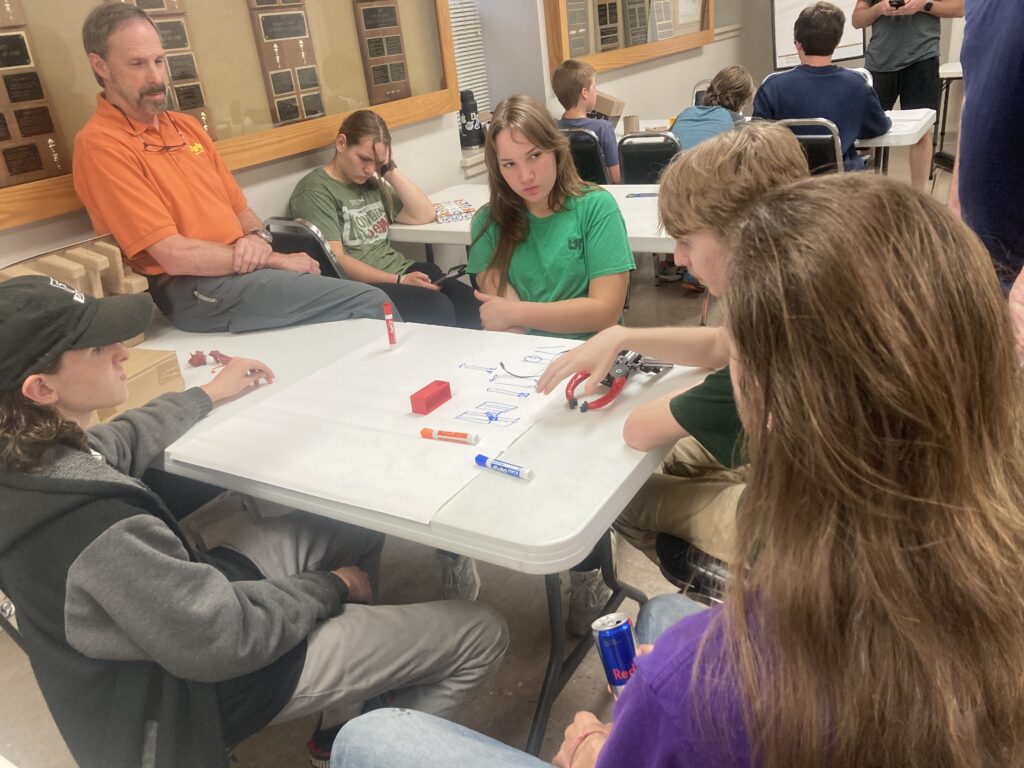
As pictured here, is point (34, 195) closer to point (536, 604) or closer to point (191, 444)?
point (191, 444)

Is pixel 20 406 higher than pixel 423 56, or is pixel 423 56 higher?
pixel 423 56

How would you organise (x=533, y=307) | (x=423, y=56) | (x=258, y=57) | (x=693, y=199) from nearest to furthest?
1. (x=693, y=199)
2. (x=533, y=307)
3. (x=258, y=57)
4. (x=423, y=56)

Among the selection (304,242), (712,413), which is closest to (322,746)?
(712,413)

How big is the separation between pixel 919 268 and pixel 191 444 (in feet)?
4.17

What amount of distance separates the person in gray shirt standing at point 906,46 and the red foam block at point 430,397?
411cm

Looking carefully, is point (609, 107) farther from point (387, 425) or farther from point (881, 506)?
point (881, 506)

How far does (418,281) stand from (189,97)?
1.03 metres

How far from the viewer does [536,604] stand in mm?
2012

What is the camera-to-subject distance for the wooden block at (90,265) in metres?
2.12

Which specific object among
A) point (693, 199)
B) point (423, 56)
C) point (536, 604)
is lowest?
point (536, 604)

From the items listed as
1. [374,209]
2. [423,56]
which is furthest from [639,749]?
[423,56]

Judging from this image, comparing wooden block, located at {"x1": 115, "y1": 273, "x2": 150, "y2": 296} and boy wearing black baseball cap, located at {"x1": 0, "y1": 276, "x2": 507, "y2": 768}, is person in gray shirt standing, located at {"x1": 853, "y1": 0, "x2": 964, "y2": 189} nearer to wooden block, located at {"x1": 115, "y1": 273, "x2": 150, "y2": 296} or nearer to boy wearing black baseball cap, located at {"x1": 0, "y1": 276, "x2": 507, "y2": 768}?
wooden block, located at {"x1": 115, "y1": 273, "x2": 150, "y2": 296}

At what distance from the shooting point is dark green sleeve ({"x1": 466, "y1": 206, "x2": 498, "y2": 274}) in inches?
84.4

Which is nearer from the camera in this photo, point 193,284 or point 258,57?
point 193,284
